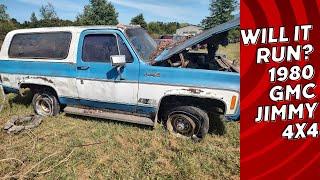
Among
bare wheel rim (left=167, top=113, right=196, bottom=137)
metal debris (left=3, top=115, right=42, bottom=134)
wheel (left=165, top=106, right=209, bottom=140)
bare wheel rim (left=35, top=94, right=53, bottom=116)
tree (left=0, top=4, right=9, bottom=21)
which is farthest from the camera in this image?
tree (left=0, top=4, right=9, bottom=21)

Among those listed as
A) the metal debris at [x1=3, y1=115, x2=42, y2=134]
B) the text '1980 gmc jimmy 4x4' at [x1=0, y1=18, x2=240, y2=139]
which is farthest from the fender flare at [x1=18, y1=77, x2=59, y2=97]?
the metal debris at [x1=3, y1=115, x2=42, y2=134]

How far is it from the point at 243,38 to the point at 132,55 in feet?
13.3

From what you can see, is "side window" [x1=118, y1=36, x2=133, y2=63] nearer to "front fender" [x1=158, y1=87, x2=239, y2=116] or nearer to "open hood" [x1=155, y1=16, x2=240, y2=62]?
"open hood" [x1=155, y1=16, x2=240, y2=62]

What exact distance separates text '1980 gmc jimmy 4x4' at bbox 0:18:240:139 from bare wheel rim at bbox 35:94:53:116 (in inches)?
1.2

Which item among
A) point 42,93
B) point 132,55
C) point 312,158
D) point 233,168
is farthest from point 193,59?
point 312,158

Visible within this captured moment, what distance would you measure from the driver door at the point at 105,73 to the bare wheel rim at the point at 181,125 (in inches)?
29.0

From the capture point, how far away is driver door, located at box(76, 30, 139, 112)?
5406 millimetres

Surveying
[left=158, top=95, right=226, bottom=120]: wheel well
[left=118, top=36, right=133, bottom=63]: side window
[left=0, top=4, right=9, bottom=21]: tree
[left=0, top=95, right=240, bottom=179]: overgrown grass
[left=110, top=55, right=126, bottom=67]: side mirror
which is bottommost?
[left=0, top=95, right=240, bottom=179]: overgrown grass

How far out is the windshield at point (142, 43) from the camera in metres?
5.55

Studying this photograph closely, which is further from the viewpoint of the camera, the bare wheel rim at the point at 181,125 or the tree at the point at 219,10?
the tree at the point at 219,10

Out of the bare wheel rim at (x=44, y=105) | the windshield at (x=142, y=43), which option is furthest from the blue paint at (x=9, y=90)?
the windshield at (x=142, y=43)

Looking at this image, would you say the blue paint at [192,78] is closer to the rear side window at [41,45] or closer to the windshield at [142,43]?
the windshield at [142,43]

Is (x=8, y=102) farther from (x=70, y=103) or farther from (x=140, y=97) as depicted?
(x=140, y=97)

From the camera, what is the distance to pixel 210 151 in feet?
15.9
